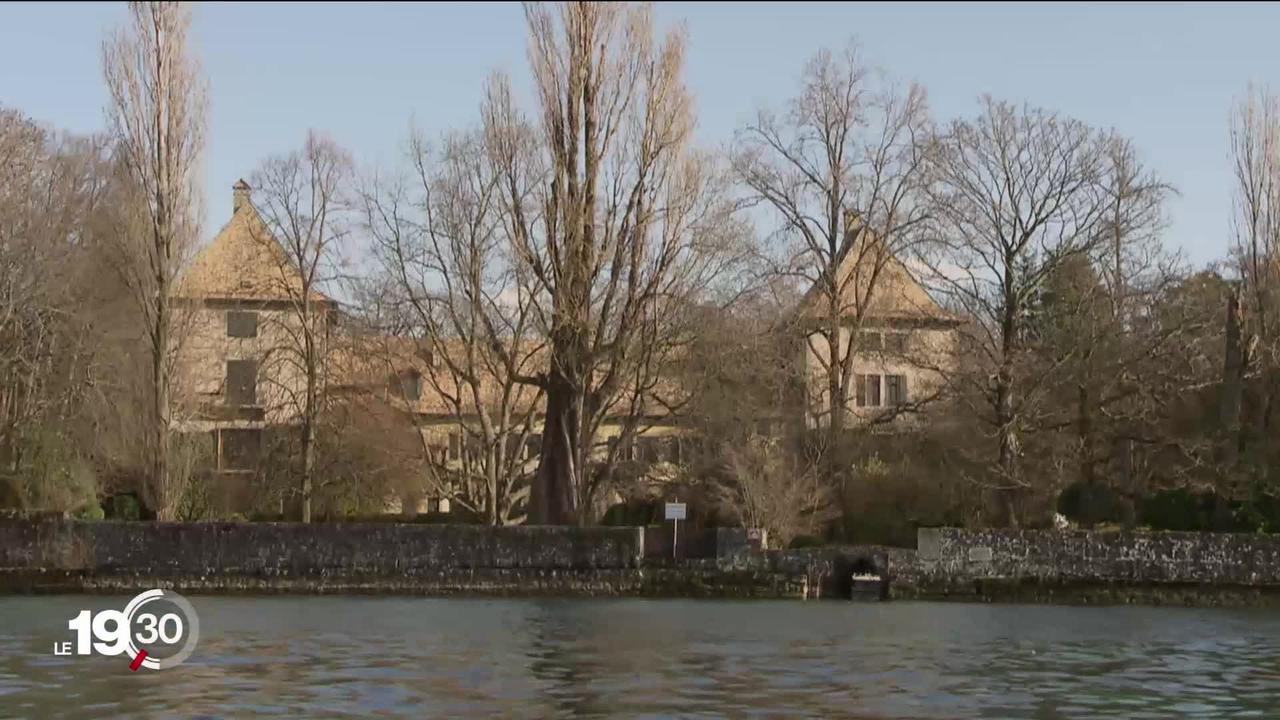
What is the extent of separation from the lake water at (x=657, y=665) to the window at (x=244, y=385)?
2322cm

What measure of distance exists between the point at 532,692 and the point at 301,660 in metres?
4.21

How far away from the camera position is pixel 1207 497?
39.4m

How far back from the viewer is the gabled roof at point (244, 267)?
5141 centimetres

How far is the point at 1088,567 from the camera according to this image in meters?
36.6

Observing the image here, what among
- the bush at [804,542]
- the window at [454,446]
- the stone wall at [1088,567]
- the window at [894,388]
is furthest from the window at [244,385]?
the stone wall at [1088,567]

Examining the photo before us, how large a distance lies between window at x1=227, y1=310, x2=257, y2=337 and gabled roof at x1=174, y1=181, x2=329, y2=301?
94cm

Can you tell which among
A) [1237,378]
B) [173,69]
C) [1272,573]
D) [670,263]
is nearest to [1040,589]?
[1272,573]

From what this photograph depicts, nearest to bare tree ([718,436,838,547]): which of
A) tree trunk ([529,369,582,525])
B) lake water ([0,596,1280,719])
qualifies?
tree trunk ([529,369,582,525])

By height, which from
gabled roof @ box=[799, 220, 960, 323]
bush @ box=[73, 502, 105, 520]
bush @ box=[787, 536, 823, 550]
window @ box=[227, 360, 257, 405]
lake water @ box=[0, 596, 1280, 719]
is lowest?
lake water @ box=[0, 596, 1280, 719]

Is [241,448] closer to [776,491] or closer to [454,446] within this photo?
[454,446]

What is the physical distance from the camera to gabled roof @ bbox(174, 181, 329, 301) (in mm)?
51406

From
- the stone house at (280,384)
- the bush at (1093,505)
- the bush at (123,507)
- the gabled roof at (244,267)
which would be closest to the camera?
the bush at (1093,505)

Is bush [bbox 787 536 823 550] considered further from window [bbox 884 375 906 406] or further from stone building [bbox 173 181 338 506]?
window [bbox 884 375 906 406]

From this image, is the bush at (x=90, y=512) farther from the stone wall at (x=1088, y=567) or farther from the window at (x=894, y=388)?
the window at (x=894, y=388)
